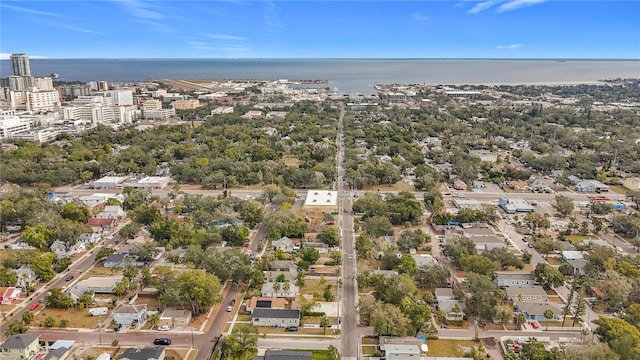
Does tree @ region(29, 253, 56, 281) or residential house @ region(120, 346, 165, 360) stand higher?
tree @ region(29, 253, 56, 281)

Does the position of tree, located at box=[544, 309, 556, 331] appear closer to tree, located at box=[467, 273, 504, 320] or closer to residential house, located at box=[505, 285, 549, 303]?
residential house, located at box=[505, 285, 549, 303]

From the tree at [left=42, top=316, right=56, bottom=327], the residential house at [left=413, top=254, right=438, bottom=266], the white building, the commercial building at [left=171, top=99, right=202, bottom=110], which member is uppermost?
the commercial building at [left=171, top=99, right=202, bottom=110]

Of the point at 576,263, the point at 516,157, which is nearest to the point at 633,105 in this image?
the point at 516,157

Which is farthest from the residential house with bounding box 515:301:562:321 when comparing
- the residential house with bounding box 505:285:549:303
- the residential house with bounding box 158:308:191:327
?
the residential house with bounding box 158:308:191:327

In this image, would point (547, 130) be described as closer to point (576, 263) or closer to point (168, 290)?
point (576, 263)

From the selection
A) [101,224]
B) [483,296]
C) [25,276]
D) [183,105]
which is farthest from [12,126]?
[483,296]

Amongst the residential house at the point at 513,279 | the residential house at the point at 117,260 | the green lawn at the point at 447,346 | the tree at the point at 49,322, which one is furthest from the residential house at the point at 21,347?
the residential house at the point at 513,279

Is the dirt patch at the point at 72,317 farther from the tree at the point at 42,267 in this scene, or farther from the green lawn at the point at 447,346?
the green lawn at the point at 447,346
